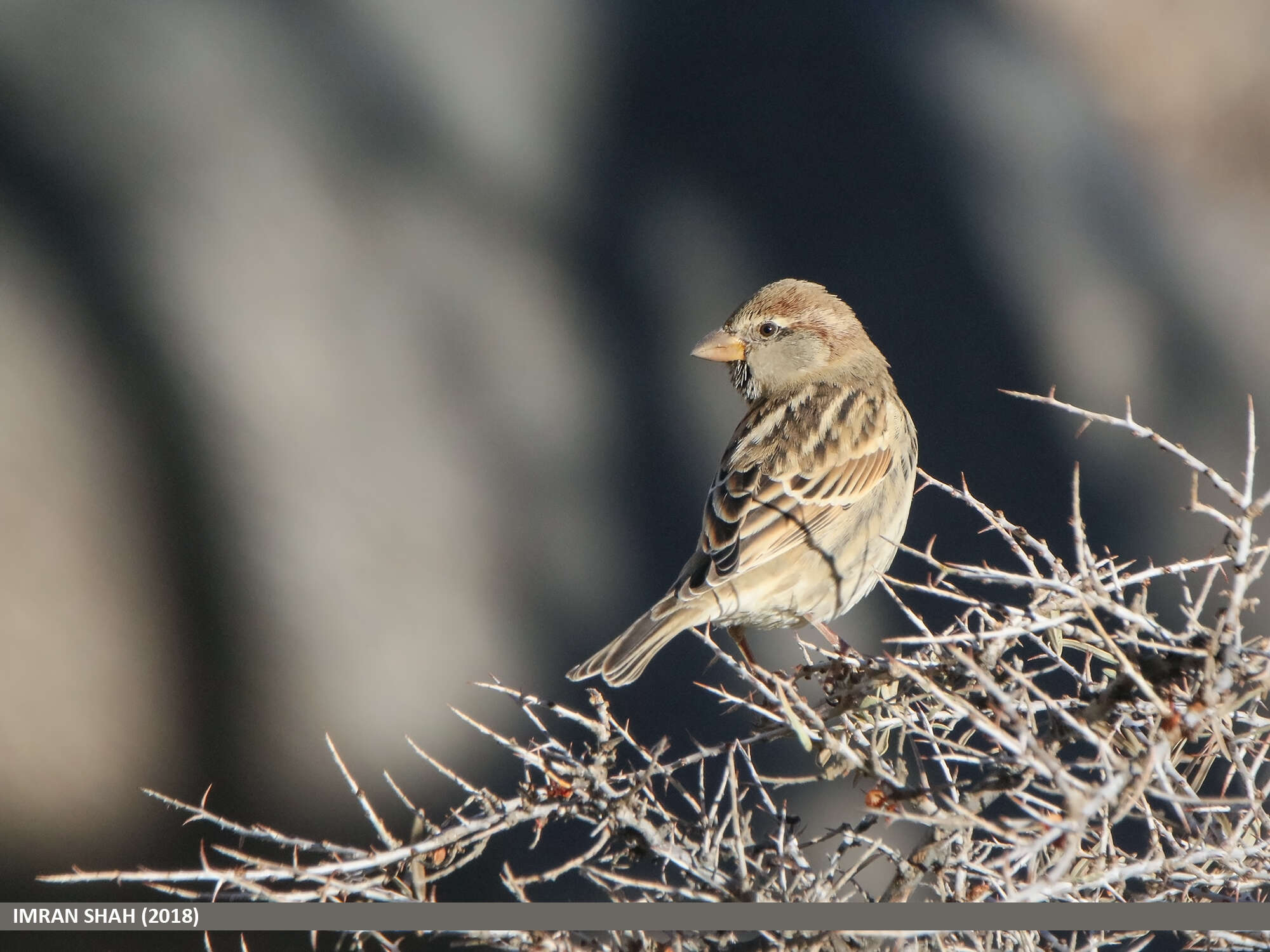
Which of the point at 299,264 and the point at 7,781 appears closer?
the point at 7,781

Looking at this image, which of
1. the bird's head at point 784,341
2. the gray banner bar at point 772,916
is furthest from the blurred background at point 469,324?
the gray banner bar at point 772,916

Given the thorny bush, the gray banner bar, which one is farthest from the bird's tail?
the gray banner bar

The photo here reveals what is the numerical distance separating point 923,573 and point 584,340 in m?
1.90

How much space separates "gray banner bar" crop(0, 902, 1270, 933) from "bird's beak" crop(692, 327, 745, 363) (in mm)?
2020

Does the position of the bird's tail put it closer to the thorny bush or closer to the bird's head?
the thorny bush

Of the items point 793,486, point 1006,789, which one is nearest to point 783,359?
point 793,486

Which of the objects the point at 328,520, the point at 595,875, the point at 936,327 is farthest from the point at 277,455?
the point at 595,875

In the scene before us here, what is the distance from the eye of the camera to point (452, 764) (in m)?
4.38

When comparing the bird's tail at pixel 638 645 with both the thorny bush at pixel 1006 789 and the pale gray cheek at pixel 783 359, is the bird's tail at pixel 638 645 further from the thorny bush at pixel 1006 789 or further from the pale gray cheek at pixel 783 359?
the pale gray cheek at pixel 783 359

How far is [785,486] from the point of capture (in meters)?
2.89

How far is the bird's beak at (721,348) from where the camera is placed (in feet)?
10.6

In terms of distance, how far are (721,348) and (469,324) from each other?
1.82 m

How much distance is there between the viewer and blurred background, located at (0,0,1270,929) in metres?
4.32

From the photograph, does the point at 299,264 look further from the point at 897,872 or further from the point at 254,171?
the point at 897,872
